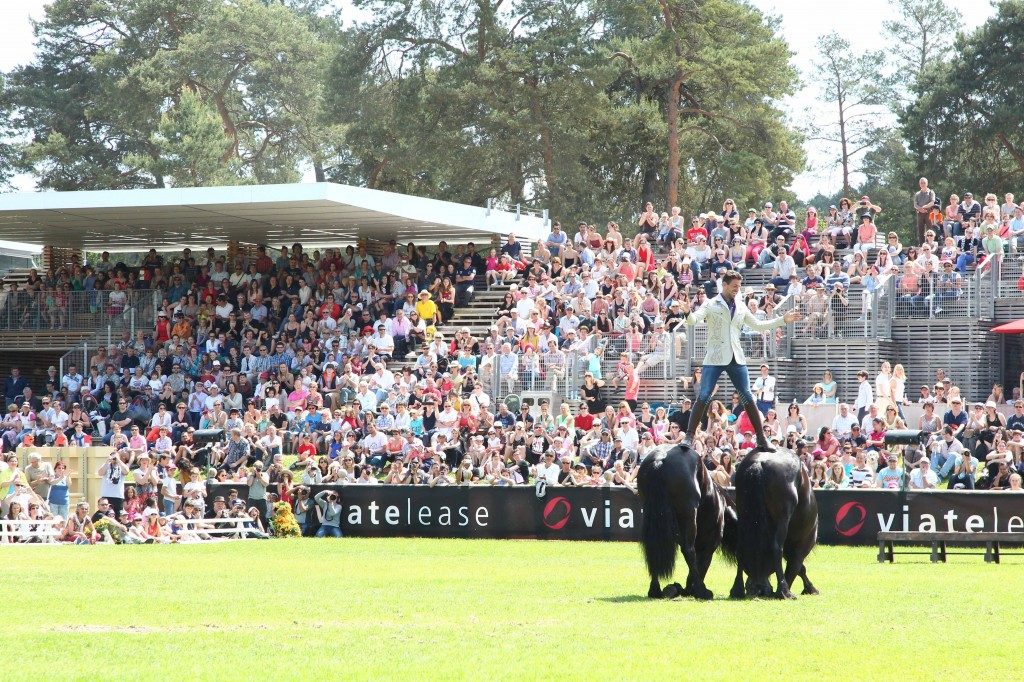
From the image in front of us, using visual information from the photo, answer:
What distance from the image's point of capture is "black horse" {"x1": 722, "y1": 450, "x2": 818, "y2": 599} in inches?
549

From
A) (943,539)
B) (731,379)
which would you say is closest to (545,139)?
(943,539)

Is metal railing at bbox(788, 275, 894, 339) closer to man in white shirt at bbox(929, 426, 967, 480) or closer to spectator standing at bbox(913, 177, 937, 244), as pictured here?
spectator standing at bbox(913, 177, 937, 244)

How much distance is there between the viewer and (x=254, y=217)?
3675cm

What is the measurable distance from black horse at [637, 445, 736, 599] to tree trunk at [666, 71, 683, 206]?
3620 centimetres

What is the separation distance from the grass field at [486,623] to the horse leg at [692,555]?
276 millimetres

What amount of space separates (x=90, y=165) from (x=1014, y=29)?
1411 inches

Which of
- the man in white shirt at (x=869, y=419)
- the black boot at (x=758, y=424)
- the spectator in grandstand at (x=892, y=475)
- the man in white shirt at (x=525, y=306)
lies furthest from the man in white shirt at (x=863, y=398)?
the black boot at (x=758, y=424)

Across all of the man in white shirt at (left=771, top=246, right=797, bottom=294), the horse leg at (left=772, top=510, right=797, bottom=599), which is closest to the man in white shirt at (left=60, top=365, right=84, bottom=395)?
the man in white shirt at (left=771, top=246, right=797, bottom=294)

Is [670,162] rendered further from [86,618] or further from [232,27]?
[86,618]

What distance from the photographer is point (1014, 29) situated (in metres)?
49.7

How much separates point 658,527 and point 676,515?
0.66 feet

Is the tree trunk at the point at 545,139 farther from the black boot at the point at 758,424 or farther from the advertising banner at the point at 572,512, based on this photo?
the black boot at the point at 758,424

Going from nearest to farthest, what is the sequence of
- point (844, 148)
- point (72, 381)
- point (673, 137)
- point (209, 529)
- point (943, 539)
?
1. point (943, 539)
2. point (209, 529)
3. point (72, 381)
4. point (673, 137)
5. point (844, 148)

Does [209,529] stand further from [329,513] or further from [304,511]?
[329,513]
